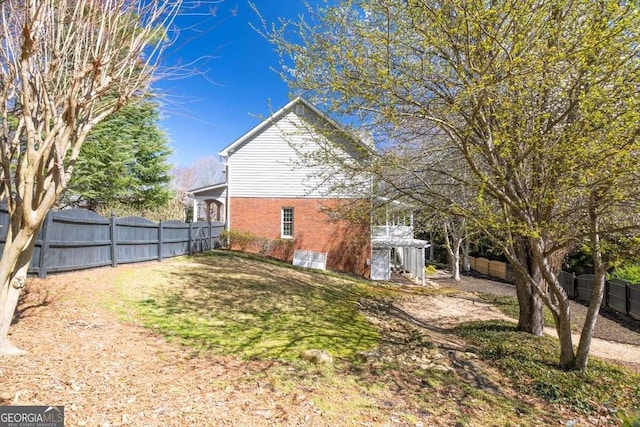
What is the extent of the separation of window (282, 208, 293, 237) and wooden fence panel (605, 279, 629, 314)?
14.0 meters

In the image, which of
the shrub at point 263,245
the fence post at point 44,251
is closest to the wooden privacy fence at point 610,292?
the shrub at point 263,245

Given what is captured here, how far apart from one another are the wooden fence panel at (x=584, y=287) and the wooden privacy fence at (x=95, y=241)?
17.9 metres

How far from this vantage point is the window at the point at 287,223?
58.5ft

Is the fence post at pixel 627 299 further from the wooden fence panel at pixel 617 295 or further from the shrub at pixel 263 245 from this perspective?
the shrub at pixel 263 245

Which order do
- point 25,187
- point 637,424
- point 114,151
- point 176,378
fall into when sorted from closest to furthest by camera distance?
point 637,424 → point 25,187 → point 176,378 → point 114,151

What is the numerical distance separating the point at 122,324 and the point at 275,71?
211 inches

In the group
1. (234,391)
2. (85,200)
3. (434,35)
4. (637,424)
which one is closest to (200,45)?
(434,35)

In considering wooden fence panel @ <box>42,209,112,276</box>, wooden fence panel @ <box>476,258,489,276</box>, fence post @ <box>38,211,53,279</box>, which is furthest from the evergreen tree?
wooden fence panel @ <box>476,258,489,276</box>

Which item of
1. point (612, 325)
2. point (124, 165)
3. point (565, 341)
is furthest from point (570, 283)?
point (124, 165)

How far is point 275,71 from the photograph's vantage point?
267 inches

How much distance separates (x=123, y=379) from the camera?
12.7 ft

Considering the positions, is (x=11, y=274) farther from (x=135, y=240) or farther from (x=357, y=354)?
(x=135, y=240)

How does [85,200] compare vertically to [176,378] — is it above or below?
above

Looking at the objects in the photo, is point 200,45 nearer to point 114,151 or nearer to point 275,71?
point 275,71
